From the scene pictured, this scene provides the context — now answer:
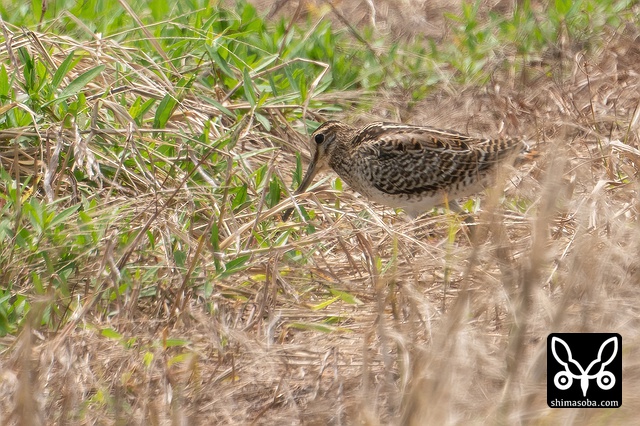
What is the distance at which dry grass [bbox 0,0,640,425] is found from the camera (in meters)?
3.21

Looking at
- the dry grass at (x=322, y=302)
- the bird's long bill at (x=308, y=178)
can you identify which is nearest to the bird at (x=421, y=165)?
the bird's long bill at (x=308, y=178)

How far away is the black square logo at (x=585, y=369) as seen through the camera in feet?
10.9

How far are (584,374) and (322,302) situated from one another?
1.54m

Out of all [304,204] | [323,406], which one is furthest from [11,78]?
[323,406]

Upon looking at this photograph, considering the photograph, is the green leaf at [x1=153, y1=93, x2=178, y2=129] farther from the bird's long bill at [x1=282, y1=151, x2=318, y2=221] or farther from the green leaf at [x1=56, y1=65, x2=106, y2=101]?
the bird's long bill at [x1=282, y1=151, x2=318, y2=221]

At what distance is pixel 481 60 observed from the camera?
25.4 ft

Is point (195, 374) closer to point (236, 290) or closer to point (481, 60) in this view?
point (236, 290)

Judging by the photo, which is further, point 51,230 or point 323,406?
point 51,230

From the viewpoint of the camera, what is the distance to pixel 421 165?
6.05 m

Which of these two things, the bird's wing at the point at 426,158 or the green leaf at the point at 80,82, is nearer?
the green leaf at the point at 80,82

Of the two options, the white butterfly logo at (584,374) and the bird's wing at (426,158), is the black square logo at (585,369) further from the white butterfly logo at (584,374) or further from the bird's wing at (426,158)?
the bird's wing at (426,158)

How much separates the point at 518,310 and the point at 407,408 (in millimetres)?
467

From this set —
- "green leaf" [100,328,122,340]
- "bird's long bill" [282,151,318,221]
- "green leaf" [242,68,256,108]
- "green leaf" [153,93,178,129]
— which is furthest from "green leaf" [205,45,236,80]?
"green leaf" [100,328,122,340]

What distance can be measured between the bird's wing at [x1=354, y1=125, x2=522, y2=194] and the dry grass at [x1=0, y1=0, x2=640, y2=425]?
0.77 feet
